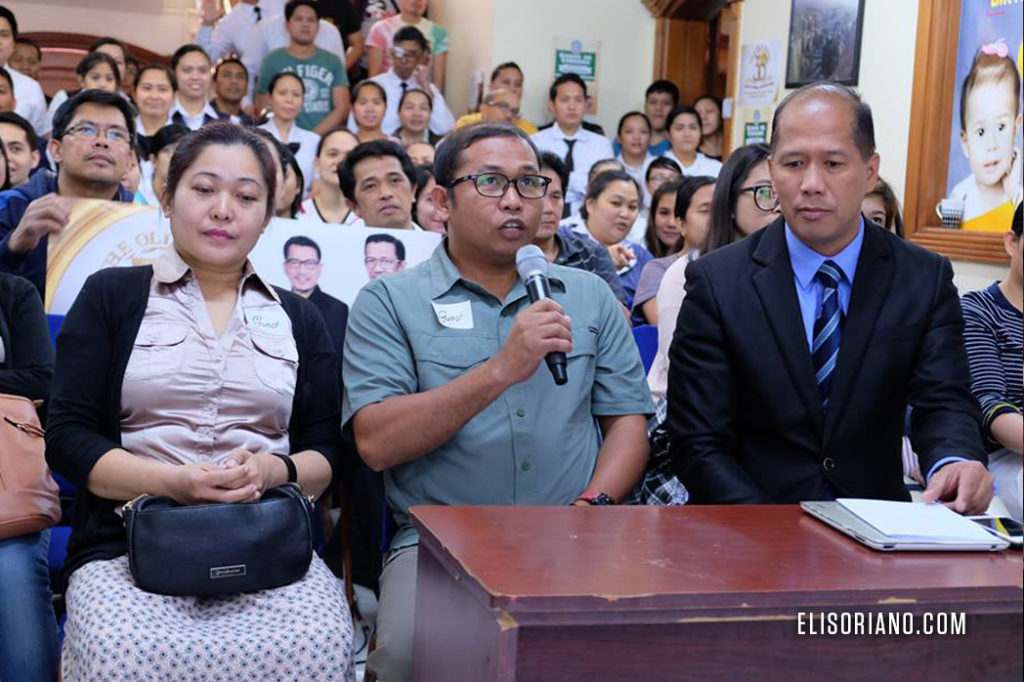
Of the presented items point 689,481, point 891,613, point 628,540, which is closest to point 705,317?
point 689,481

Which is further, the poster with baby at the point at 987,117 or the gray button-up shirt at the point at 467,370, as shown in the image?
the poster with baby at the point at 987,117

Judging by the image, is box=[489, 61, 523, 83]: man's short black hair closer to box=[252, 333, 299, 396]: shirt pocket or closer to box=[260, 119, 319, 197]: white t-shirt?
box=[260, 119, 319, 197]: white t-shirt

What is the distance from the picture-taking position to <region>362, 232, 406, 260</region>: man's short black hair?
3.21 m

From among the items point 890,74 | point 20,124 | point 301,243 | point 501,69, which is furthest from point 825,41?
point 20,124

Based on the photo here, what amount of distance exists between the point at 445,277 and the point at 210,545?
0.70 m

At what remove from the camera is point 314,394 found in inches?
86.9

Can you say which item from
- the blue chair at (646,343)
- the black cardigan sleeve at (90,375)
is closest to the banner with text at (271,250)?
the blue chair at (646,343)

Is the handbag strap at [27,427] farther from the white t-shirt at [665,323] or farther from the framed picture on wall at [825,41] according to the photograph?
the framed picture on wall at [825,41]

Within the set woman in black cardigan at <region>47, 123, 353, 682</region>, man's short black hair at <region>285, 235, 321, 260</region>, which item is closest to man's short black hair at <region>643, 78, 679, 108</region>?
man's short black hair at <region>285, 235, 321, 260</region>

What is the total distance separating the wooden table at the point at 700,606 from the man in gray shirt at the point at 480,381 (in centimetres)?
53

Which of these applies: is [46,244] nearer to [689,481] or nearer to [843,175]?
[689,481]

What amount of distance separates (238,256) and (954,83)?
3.98 m

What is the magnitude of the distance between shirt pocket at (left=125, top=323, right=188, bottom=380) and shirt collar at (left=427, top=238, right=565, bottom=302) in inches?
18.8

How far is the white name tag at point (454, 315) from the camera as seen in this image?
2188 millimetres
